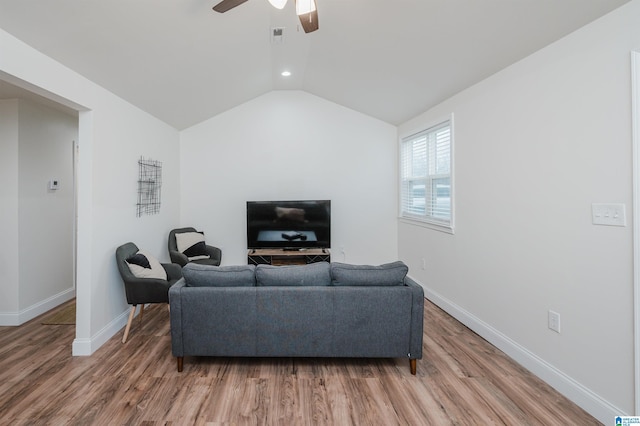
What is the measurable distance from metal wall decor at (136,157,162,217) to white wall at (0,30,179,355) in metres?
0.15

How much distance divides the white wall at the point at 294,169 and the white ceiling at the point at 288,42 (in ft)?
2.78

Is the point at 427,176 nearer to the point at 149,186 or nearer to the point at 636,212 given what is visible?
the point at 636,212

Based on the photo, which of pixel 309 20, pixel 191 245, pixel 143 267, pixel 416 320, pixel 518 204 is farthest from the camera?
pixel 191 245

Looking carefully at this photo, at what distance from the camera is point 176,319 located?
2314 millimetres

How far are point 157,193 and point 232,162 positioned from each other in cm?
134

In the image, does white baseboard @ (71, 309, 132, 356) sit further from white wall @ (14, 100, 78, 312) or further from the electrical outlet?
the electrical outlet

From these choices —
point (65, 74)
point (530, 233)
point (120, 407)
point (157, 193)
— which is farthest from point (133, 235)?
point (530, 233)

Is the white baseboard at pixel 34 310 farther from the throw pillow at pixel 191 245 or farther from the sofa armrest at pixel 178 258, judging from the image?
the throw pillow at pixel 191 245

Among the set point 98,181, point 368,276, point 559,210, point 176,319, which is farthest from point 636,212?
point 98,181

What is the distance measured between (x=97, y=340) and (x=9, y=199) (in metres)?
1.91

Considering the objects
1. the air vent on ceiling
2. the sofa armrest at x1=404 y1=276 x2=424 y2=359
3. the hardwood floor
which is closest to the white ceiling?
the air vent on ceiling

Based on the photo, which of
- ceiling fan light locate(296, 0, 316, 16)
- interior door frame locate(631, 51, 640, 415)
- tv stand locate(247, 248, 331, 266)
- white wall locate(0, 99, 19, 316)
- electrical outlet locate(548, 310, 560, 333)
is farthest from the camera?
tv stand locate(247, 248, 331, 266)

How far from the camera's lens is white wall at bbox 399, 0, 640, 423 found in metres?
1.79

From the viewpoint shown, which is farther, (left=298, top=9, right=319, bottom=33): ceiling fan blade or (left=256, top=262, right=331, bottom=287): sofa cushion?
(left=256, top=262, right=331, bottom=287): sofa cushion
